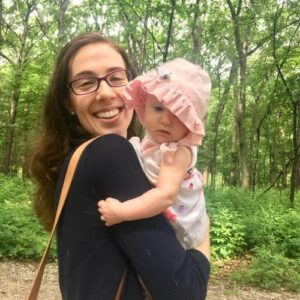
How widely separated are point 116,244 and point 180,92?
0.58m

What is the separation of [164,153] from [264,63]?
1688 cm

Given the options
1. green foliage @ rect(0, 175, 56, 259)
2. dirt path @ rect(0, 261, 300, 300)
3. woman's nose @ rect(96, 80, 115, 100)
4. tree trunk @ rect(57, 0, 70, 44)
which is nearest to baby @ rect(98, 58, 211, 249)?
woman's nose @ rect(96, 80, 115, 100)

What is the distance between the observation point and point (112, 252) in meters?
1.26

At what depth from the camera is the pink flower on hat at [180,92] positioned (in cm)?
146

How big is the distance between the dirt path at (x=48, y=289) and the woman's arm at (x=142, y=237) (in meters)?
4.57

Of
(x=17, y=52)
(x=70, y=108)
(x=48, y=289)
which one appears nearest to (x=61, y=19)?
(x=17, y=52)

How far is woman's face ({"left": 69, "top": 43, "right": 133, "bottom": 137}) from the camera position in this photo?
1686 millimetres

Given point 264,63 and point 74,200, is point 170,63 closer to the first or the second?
point 74,200

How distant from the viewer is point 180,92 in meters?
1.49

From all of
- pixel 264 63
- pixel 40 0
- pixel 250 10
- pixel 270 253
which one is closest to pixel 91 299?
pixel 270 253

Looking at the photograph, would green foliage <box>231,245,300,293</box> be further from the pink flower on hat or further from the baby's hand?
the baby's hand

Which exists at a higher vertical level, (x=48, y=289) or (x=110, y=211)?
(x=110, y=211)

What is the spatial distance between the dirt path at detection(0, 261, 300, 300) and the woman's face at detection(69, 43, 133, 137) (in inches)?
169

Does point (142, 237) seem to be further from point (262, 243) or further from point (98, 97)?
point (262, 243)
